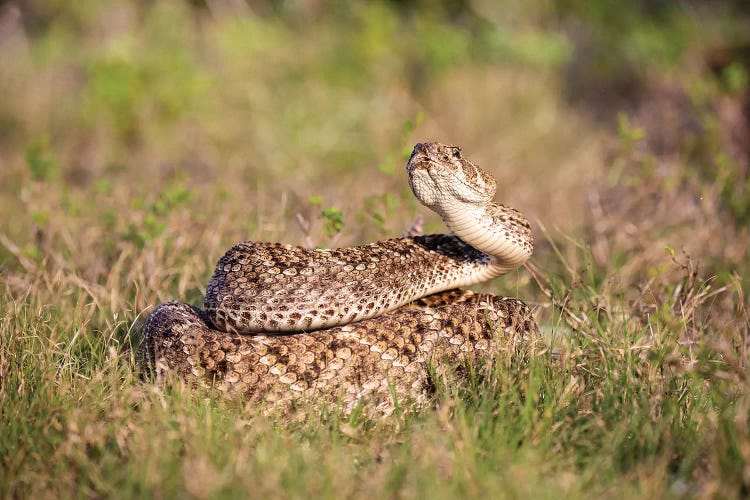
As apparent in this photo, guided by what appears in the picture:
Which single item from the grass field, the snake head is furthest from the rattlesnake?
the grass field

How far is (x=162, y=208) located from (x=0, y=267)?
1.22 m

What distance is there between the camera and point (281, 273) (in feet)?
15.1

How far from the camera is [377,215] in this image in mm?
6113

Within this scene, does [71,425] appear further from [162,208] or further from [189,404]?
[162,208]

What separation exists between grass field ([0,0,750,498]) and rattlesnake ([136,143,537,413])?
19cm

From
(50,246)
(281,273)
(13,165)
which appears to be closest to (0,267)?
(50,246)

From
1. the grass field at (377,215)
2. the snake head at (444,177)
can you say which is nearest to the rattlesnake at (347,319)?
the snake head at (444,177)

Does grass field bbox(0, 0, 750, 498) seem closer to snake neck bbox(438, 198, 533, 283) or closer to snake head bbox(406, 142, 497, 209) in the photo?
snake neck bbox(438, 198, 533, 283)

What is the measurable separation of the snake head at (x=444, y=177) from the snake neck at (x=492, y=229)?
0.25 feet

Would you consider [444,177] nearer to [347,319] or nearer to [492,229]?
[492,229]

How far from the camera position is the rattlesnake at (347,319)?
444cm

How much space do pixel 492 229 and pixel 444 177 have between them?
0.44 meters

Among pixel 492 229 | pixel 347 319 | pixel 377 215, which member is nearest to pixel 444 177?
pixel 492 229

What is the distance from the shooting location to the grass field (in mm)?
3756
